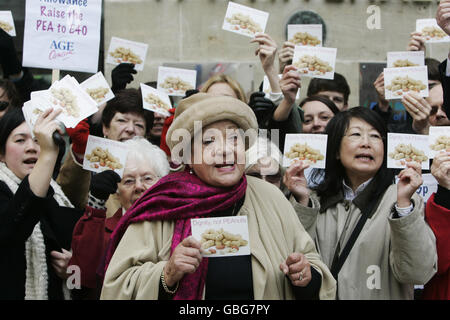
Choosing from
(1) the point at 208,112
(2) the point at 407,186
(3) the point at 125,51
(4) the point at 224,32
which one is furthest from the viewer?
(4) the point at 224,32

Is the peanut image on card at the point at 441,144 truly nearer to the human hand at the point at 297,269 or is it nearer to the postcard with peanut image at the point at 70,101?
the human hand at the point at 297,269

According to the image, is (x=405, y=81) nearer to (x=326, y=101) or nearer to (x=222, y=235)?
(x=326, y=101)

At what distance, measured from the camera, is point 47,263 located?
12.6 feet

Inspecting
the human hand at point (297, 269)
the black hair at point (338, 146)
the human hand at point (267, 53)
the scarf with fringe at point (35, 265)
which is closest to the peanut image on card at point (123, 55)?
the human hand at point (267, 53)

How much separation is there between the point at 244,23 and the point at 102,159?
1.76 meters

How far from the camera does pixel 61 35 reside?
468 centimetres

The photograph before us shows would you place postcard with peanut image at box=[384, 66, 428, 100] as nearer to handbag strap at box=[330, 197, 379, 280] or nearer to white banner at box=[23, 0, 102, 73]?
handbag strap at box=[330, 197, 379, 280]

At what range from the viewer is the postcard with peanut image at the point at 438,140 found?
161 inches

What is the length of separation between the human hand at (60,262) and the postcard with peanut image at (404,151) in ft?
7.11

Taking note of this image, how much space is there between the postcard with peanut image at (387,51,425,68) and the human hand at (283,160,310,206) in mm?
1407

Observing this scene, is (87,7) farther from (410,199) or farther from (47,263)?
(410,199)

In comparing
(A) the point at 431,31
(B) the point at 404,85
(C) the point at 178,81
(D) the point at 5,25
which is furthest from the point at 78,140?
(A) the point at 431,31

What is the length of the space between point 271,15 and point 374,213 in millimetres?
3948

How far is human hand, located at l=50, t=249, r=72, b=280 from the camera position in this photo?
3.86 meters
